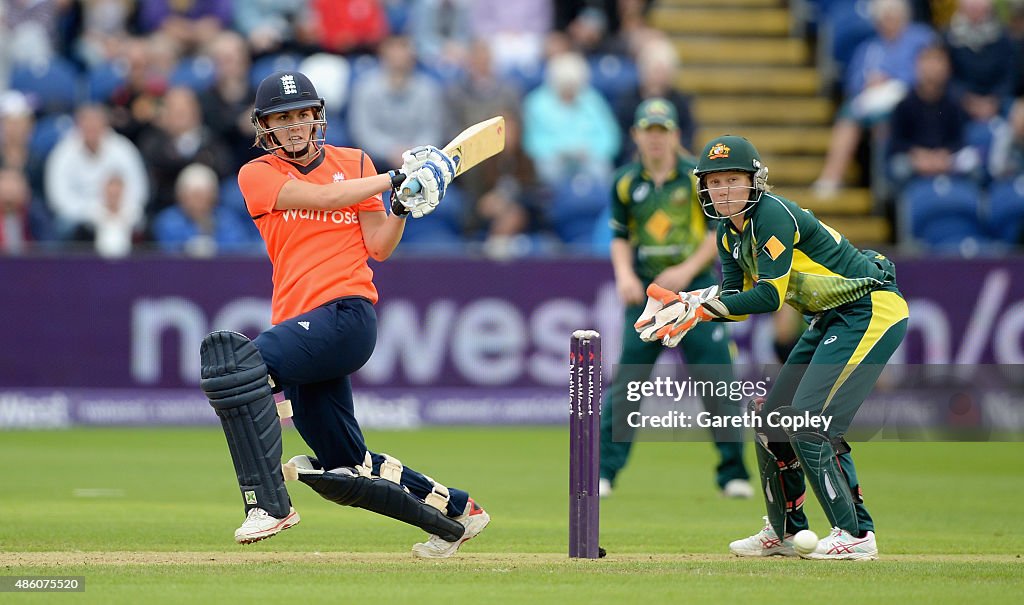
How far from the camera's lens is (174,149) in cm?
1602

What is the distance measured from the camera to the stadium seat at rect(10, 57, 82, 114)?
56.0 ft

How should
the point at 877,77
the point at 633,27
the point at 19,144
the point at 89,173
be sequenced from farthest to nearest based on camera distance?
the point at 633,27
the point at 877,77
the point at 19,144
the point at 89,173

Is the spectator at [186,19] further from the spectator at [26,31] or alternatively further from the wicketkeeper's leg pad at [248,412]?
the wicketkeeper's leg pad at [248,412]

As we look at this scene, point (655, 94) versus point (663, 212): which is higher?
point (655, 94)

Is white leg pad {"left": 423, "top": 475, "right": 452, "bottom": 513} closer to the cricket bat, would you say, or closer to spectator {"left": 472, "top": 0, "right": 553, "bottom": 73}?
the cricket bat

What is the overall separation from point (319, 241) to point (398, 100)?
9.79 metres

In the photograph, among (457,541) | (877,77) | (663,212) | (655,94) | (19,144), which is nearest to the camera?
(457,541)

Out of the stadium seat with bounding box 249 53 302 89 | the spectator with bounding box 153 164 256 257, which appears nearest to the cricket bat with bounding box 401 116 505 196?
the spectator with bounding box 153 164 256 257

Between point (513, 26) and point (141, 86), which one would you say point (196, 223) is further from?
point (513, 26)

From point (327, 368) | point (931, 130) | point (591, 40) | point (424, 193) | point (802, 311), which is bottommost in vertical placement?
point (327, 368)

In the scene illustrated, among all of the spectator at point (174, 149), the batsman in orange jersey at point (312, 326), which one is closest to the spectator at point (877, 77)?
the spectator at point (174, 149)

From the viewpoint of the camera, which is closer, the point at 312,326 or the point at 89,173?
the point at 312,326

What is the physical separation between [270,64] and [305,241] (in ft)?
34.6

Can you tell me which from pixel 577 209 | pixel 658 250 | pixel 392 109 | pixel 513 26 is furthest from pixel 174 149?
pixel 658 250
